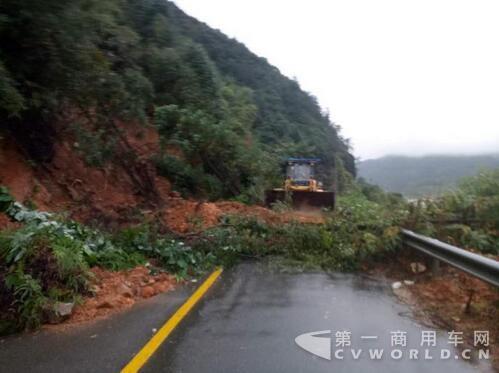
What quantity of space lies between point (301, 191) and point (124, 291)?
13746mm

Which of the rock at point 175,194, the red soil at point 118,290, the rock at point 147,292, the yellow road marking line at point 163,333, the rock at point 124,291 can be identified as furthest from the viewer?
the rock at point 175,194

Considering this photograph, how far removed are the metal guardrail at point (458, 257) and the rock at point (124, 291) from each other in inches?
179

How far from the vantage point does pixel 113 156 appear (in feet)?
57.0

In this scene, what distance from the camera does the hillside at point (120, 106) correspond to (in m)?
9.52

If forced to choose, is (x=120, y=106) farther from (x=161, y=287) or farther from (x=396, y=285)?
(x=396, y=285)

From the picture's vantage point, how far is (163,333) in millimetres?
5988

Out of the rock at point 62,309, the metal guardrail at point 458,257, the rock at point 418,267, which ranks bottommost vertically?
the rock at point 62,309

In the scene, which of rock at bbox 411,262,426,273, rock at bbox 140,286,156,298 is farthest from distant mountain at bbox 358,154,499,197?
rock at bbox 140,286,156,298

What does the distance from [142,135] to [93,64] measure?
8013 millimetres

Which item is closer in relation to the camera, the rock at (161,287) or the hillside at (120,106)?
the rock at (161,287)

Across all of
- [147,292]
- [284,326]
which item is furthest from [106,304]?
[284,326]

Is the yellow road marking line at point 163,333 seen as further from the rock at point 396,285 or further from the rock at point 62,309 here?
the rock at point 396,285

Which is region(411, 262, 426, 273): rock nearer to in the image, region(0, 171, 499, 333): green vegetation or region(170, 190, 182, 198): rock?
region(0, 171, 499, 333): green vegetation

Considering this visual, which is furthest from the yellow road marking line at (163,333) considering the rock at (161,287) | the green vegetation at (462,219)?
the green vegetation at (462,219)
